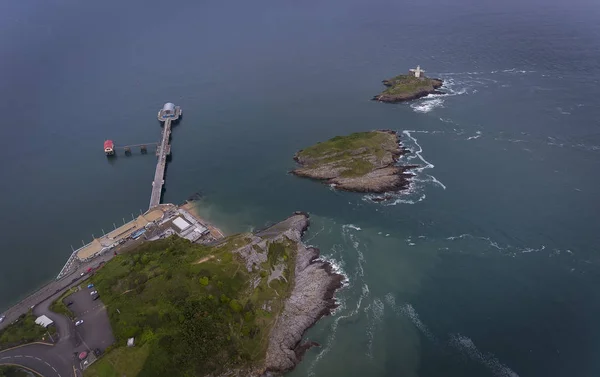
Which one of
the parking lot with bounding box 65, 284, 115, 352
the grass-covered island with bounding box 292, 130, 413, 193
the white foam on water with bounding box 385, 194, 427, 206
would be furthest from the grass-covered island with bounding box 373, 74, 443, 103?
the parking lot with bounding box 65, 284, 115, 352

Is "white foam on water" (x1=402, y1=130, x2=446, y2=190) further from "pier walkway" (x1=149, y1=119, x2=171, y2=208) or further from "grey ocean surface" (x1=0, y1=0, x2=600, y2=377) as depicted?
"pier walkway" (x1=149, y1=119, x2=171, y2=208)

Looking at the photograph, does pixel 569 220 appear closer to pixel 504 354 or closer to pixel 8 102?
pixel 504 354

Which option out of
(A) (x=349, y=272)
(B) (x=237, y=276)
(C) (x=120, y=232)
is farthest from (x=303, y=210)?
(C) (x=120, y=232)

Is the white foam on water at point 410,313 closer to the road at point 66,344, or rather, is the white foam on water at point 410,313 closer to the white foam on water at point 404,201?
the white foam on water at point 404,201

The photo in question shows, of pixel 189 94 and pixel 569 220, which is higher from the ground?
pixel 189 94

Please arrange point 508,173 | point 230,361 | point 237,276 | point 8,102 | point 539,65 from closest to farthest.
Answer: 1. point 230,361
2. point 237,276
3. point 508,173
4. point 8,102
5. point 539,65

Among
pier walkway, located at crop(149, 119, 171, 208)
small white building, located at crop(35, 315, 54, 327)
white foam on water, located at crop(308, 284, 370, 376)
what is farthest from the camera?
pier walkway, located at crop(149, 119, 171, 208)
